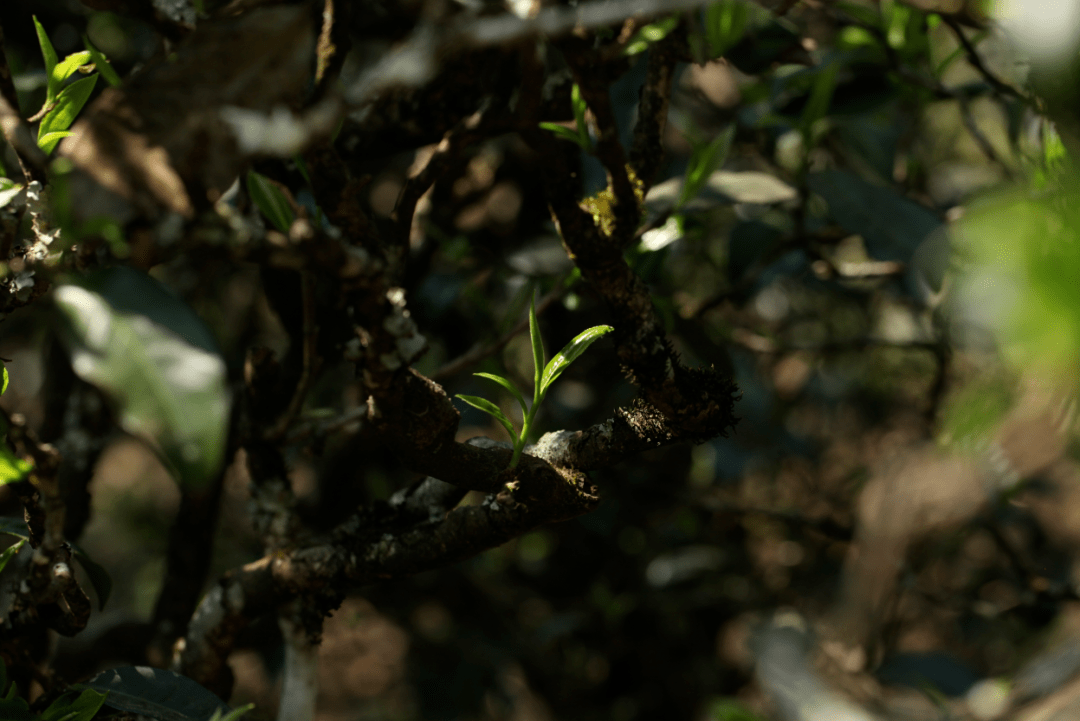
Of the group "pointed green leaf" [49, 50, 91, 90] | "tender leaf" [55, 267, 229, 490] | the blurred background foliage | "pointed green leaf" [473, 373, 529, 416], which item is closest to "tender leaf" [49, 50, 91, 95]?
"pointed green leaf" [49, 50, 91, 90]

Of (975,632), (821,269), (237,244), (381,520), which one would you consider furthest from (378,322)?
(975,632)

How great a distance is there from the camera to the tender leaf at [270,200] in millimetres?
513

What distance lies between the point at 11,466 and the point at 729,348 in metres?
1.12

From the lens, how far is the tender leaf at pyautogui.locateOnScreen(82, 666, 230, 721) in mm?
571

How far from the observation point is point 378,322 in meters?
0.43

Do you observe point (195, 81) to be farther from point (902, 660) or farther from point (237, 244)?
point (902, 660)

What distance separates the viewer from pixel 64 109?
535mm

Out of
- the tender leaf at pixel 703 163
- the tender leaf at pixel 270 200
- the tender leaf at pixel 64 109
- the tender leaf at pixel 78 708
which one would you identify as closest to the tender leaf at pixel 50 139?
the tender leaf at pixel 64 109

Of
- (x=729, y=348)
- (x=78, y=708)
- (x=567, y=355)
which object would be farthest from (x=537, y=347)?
(x=729, y=348)

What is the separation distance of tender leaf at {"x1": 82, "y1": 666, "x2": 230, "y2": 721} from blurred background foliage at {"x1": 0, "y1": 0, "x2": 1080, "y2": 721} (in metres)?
0.29

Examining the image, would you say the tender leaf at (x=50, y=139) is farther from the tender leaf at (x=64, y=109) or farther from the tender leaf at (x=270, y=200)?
the tender leaf at (x=270, y=200)

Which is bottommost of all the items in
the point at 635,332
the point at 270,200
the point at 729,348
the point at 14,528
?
the point at 729,348

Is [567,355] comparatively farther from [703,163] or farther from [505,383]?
[703,163]

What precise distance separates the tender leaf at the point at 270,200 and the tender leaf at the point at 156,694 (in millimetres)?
382
